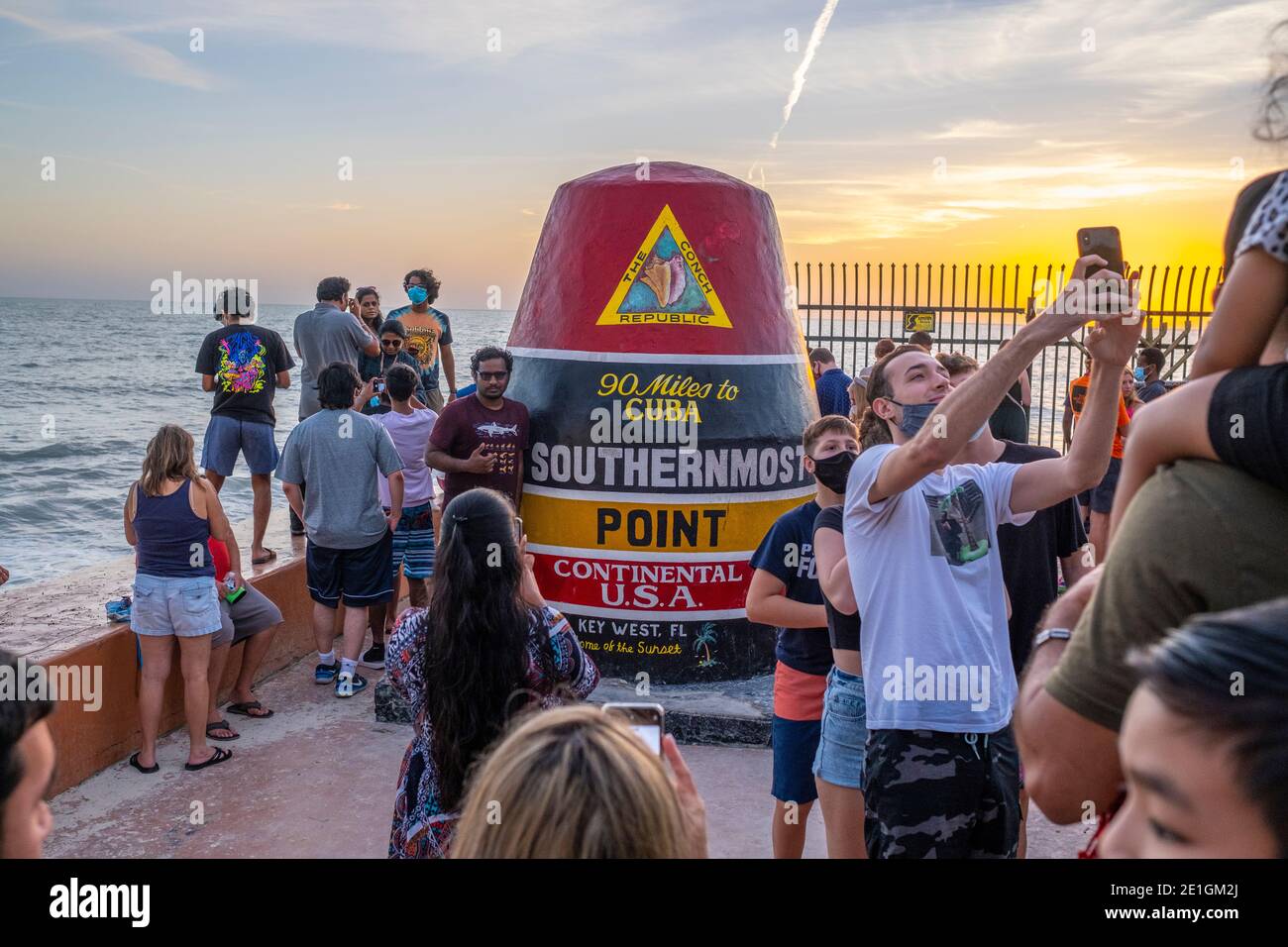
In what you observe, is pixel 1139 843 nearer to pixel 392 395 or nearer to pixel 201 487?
pixel 201 487

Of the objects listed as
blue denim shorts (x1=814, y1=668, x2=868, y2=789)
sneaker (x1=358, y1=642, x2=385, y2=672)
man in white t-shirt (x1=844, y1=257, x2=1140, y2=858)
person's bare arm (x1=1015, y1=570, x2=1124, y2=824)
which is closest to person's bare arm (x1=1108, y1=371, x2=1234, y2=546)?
person's bare arm (x1=1015, y1=570, x2=1124, y2=824)

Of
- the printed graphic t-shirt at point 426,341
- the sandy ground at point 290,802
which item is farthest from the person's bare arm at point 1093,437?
the printed graphic t-shirt at point 426,341

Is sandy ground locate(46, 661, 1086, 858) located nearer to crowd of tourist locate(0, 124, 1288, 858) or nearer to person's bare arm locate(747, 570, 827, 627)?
crowd of tourist locate(0, 124, 1288, 858)

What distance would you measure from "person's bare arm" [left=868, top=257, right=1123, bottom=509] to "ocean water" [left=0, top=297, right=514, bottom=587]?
7123mm

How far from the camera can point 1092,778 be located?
66.7 inches

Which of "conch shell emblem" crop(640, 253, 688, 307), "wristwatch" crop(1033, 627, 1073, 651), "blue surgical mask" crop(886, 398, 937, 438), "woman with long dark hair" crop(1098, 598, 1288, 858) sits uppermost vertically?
"conch shell emblem" crop(640, 253, 688, 307)

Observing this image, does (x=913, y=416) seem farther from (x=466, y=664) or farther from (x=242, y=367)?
(x=242, y=367)

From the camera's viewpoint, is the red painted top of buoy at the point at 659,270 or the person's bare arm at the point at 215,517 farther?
the red painted top of buoy at the point at 659,270

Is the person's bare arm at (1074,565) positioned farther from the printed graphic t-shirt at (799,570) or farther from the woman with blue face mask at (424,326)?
the woman with blue face mask at (424,326)

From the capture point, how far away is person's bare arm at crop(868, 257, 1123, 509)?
2447 millimetres

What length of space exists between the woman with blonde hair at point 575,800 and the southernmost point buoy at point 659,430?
4.75 m

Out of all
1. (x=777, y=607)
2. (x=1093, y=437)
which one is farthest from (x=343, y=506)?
(x=1093, y=437)

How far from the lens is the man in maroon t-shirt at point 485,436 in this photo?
662 centimetres

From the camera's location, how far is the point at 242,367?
855 cm
